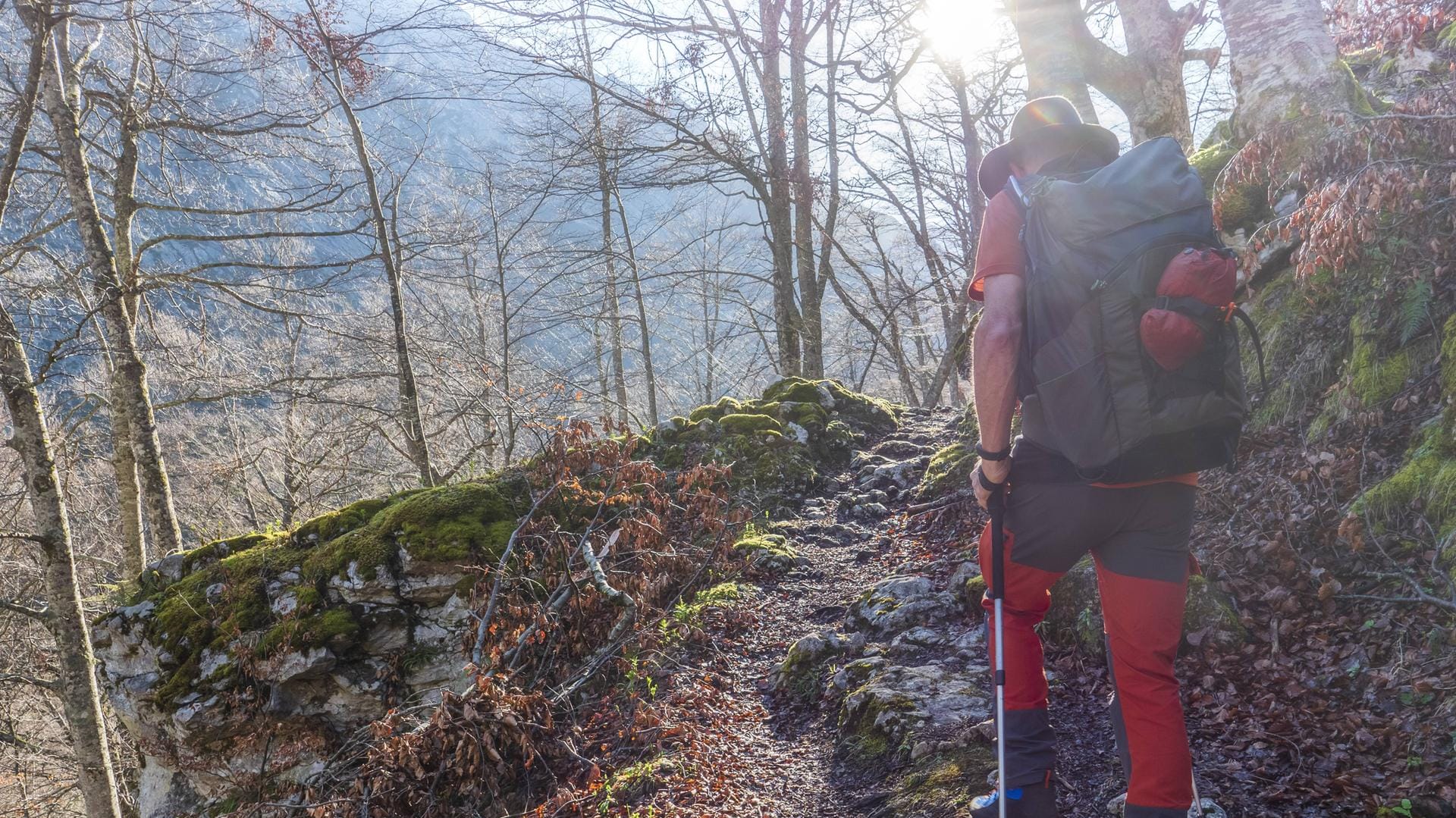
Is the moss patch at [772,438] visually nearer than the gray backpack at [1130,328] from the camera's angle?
No

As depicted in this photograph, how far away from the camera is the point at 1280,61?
16.6ft

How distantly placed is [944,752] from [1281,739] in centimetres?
125

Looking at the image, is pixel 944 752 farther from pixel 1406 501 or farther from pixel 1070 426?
pixel 1406 501

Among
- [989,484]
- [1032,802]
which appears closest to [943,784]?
[1032,802]

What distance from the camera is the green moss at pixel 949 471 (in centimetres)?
652

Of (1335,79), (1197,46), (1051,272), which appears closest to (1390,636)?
(1051,272)

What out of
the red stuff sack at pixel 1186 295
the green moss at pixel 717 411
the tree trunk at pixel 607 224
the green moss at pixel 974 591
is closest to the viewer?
the red stuff sack at pixel 1186 295

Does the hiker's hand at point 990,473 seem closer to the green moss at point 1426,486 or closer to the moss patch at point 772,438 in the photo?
the green moss at point 1426,486

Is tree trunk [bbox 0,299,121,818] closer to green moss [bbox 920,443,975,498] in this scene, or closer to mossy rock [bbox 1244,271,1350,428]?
green moss [bbox 920,443,975,498]

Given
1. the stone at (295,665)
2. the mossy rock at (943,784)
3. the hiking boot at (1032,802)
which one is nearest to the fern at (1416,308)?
the mossy rock at (943,784)

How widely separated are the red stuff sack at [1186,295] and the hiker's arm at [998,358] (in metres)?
0.36

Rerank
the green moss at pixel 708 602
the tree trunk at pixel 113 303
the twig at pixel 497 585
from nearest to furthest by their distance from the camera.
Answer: the twig at pixel 497 585 < the green moss at pixel 708 602 < the tree trunk at pixel 113 303

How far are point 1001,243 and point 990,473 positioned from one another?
0.72 metres

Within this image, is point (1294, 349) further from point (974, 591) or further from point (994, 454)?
point (994, 454)
